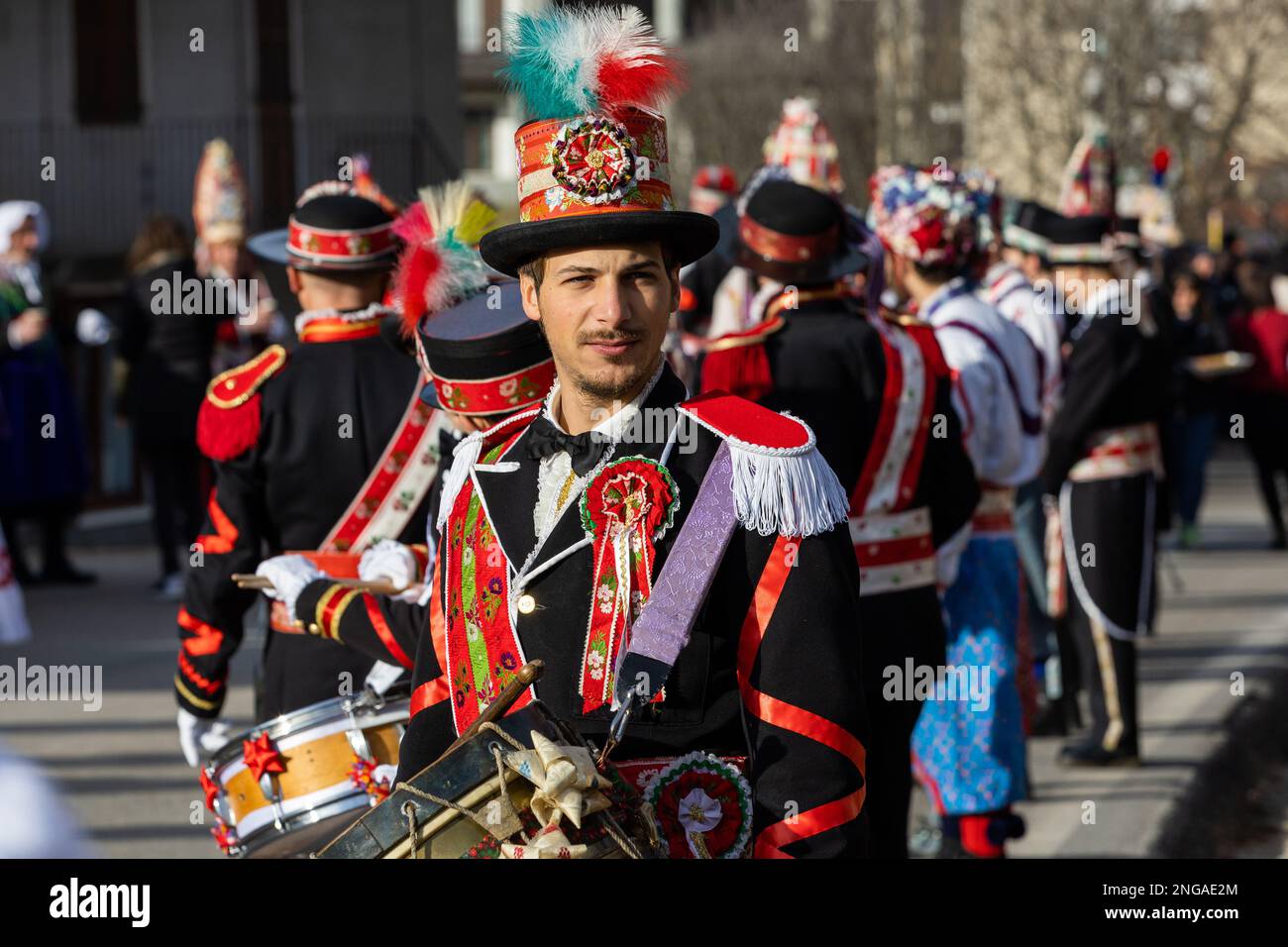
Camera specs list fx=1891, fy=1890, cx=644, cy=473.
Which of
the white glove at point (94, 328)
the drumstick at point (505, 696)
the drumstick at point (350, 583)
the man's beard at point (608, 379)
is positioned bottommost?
the drumstick at point (350, 583)

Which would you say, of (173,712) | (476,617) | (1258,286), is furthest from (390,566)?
(1258,286)

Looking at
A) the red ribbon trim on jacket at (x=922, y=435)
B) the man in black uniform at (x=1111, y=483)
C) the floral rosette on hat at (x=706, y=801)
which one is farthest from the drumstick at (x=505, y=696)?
the man in black uniform at (x=1111, y=483)

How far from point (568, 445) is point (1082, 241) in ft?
18.0

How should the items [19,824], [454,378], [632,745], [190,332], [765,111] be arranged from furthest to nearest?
[765,111] → [190,332] → [454,378] → [19,824] → [632,745]

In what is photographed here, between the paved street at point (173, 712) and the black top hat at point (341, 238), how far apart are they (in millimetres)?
2514

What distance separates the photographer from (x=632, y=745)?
9.13 ft

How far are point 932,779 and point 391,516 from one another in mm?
2026

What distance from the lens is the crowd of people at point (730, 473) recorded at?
2766mm

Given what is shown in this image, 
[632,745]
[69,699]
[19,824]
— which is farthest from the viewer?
[69,699]

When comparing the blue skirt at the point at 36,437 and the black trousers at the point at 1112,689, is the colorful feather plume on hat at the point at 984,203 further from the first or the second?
the blue skirt at the point at 36,437

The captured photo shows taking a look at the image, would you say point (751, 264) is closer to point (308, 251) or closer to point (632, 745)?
point (308, 251)

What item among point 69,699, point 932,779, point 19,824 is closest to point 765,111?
point 69,699

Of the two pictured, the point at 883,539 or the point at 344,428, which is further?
the point at 883,539

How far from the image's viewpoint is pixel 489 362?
12.6ft
